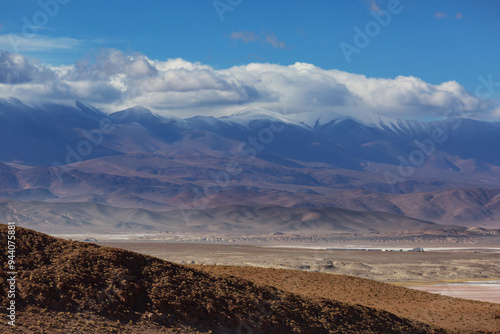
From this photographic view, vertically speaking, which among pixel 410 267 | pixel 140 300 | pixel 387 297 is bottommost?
pixel 387 297

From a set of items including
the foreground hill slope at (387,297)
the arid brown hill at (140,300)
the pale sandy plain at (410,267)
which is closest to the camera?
the arid brown hill at (140,300)

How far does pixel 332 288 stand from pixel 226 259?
173ft


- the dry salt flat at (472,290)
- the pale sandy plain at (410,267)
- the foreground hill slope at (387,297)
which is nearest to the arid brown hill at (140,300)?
→ the foreground hill slope at (387,297)

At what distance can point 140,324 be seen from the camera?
21.3 metres

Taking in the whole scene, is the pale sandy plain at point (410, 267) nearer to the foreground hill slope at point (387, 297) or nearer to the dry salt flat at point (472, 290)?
the dry salt flat at point (472, 290)

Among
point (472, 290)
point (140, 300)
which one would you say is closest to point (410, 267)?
point (472, 290)

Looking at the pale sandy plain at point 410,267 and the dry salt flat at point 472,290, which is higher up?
the pale sandy plain at point 410,267

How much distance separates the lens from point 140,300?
22.3 meters

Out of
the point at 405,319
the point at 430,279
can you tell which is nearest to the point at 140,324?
the point at 405,319

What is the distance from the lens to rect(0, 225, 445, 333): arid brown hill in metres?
20.5

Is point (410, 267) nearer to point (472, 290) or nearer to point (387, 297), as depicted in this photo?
point (472, 290)

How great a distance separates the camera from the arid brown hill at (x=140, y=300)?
20.5 metres

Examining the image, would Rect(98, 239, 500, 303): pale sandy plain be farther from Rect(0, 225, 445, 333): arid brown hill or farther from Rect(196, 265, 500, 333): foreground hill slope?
Rect(0, 225, 445, 333): arid brown hill

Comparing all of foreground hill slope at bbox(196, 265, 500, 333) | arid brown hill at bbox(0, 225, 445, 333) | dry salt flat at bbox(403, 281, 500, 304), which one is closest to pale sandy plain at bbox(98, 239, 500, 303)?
dry salt flat at bbox(403, 281, 500, 304)
